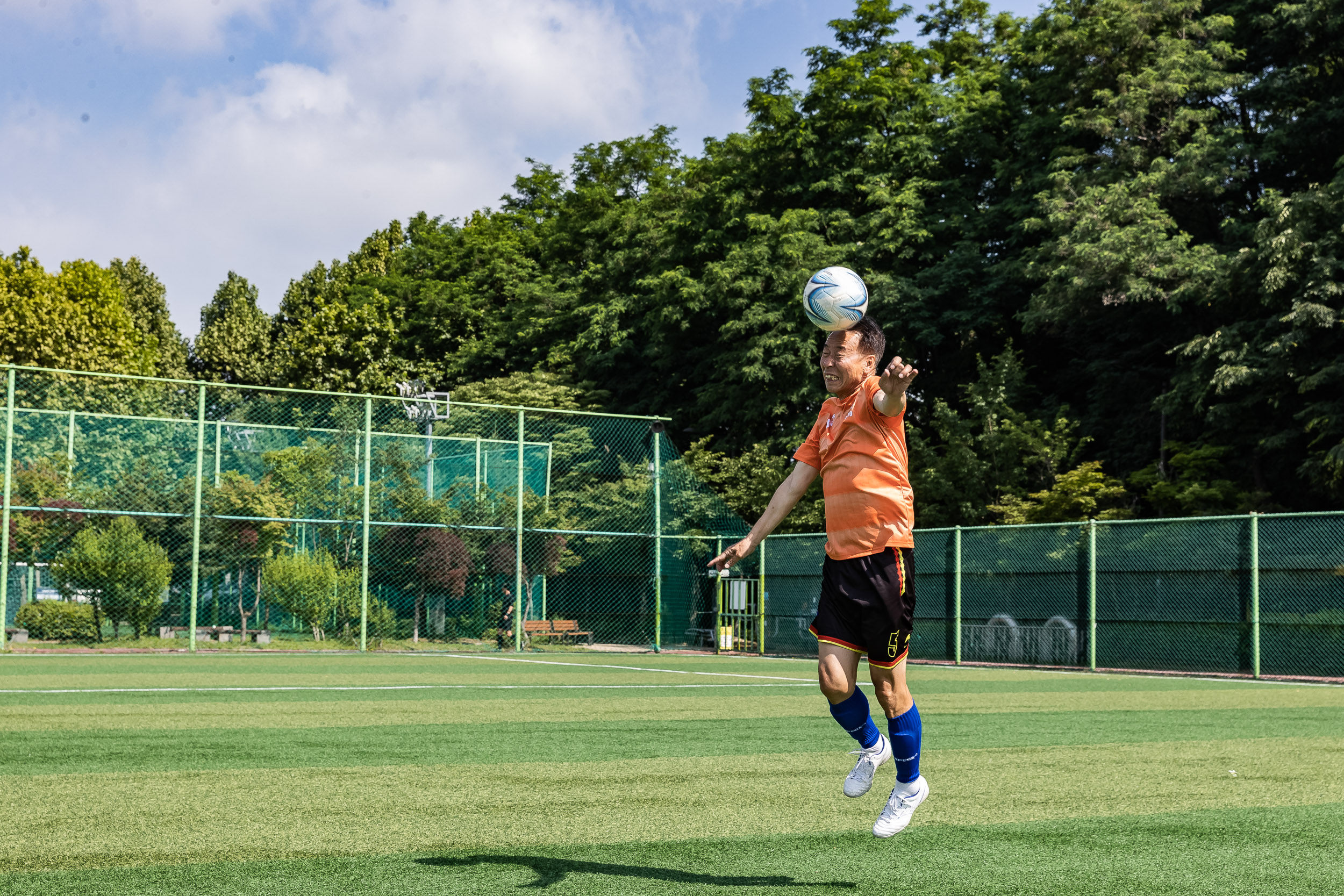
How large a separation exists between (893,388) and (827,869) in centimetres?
160

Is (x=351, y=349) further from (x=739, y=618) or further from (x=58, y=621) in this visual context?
(x=58, y=621)

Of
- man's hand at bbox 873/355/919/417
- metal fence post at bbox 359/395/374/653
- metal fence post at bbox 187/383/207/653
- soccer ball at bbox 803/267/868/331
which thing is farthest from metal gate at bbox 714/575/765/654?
man's hand at bbox 873/355/919/417

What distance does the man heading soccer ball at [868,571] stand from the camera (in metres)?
4.29

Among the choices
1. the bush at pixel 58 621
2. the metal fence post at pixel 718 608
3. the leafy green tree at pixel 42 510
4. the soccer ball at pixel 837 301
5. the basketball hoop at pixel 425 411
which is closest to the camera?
the soccer ball at pixel 837 301

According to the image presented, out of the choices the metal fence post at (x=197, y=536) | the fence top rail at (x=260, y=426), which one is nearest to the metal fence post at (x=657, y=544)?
the fence top rail at (x=260, y=426)

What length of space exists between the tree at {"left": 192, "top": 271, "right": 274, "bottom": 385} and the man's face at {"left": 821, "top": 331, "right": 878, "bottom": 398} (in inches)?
1939

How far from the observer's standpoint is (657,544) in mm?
23562

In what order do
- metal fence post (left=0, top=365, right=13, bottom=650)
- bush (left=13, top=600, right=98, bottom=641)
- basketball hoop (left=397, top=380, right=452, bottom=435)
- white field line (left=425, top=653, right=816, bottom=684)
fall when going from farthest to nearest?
basketball hoop (left=397, top=380, right=452, bottom=435)
bush (left=13, top=600, right=98, bottom=641)
metal fence post (left=0, top=365, right=13, bottom=650)
white field line (left=425, top=653, right=816, bottom=684)

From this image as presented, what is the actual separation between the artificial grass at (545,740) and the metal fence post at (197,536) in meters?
11.6

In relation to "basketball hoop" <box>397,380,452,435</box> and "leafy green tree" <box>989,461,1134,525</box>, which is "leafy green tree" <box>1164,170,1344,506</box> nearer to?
"leafy green tree" <box>989,461,1134,525</box>

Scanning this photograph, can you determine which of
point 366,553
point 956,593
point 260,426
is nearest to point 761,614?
point 956,593

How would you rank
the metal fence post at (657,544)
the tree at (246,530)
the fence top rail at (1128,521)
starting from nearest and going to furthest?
1. the fence top rail at (1128,521)
2. the tree at (246,530)
3. the metal fence post at (657,544)

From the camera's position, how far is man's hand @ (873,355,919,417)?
13.1 feet

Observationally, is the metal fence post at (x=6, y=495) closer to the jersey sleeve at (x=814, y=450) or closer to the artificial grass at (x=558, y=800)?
the artificial grass at (x=558, y=800)
